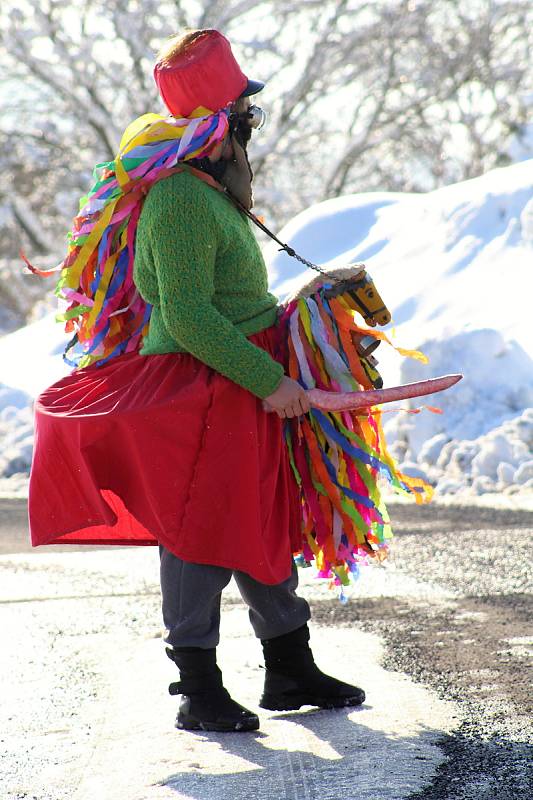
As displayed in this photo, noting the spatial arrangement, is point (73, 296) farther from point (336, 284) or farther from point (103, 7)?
point (103, 7)

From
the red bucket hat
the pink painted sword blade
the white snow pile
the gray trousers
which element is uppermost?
the red bucket hat

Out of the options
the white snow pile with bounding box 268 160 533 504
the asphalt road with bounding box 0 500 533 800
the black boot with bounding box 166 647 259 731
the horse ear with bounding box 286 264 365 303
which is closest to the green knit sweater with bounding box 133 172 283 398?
the horse ear with bounding box 286 264 365 303

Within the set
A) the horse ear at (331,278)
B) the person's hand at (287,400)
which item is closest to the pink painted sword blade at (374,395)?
the person's hand at (287,400)

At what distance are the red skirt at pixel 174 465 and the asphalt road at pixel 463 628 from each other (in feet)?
1.86

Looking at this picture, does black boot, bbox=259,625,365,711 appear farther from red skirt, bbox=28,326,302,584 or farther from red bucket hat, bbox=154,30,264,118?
red bucket hat, bbox=154,30,264,118

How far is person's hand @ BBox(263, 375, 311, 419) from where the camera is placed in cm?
300

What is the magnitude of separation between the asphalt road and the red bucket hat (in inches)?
63.7

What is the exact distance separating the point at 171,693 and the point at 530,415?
16.3 ft

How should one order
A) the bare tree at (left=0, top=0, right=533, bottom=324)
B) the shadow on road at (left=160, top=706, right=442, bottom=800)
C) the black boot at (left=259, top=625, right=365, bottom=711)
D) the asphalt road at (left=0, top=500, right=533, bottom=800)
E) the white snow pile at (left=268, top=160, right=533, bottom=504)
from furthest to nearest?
the bare tree at (left=0, top=0, right=533, bottom=324)
the white snow pile at (left=268, top=160, right=533, bottom=504)
the black boot at (left=259, top=625, right=365, bottom=711)
the asphalt road at (left=0, top=500, right=533, bottom=800)
the shadow on road at (left=160, top=706, right=442, bottom=800)

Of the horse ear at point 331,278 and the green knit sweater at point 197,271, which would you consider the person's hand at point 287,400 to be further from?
the horse ear at point 331,278

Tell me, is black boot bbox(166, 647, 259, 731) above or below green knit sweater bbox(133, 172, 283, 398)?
below

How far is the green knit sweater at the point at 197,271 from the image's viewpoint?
292 centimetres

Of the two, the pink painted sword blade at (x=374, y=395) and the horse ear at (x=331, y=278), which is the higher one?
the horse ear at (x=331, y=278)

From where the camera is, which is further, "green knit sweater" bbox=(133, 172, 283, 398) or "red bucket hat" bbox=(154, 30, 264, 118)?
"red bucket hat" bbox=(154, 30, 264, 118)
